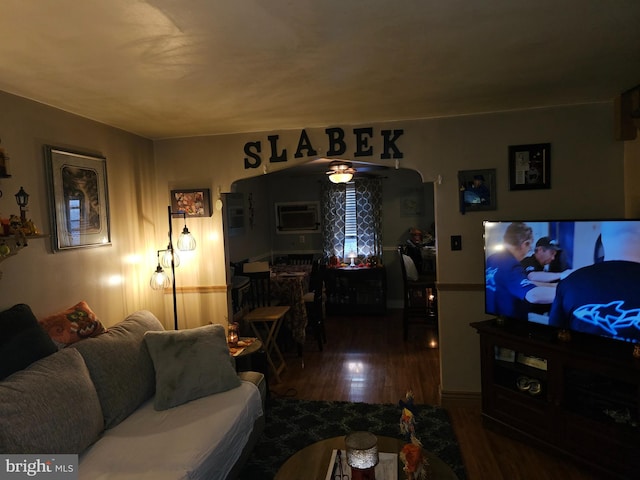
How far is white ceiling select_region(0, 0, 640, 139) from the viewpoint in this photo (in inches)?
59.1

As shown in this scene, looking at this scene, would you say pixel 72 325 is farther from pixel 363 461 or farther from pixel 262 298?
pixel 262 298

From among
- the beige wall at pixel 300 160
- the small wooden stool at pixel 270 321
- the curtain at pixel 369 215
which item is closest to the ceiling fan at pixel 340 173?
the curtain at pixel 369 215

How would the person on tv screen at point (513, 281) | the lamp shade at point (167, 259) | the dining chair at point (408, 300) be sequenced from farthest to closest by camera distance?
the dining chair at point (408, 300), the lamp shade at point (167, 259), the person on tv screen at point (513, 281)

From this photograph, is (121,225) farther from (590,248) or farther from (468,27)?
(590,248)

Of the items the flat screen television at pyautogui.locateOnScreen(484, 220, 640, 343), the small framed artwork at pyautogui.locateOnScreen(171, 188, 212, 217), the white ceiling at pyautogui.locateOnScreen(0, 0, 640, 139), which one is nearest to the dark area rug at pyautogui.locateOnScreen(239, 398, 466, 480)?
the flat screen television at pyautogui.locateOnScreen(484, 220, 640, 343)

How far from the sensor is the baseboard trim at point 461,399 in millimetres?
3215

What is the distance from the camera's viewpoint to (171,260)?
3.35 m

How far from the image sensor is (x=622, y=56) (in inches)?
81.5

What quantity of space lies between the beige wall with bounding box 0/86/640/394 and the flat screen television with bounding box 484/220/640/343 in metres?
0.37

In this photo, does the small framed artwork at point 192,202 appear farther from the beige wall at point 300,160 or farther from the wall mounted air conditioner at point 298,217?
the wall mounted air conditioner at point 298,217

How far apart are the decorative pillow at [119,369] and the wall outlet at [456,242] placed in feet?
7.57

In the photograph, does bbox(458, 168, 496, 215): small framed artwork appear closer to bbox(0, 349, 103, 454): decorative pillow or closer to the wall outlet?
the wall outlet

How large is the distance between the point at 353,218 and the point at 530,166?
3661 mm

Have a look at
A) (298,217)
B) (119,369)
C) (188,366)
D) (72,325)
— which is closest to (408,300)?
(298,217)
